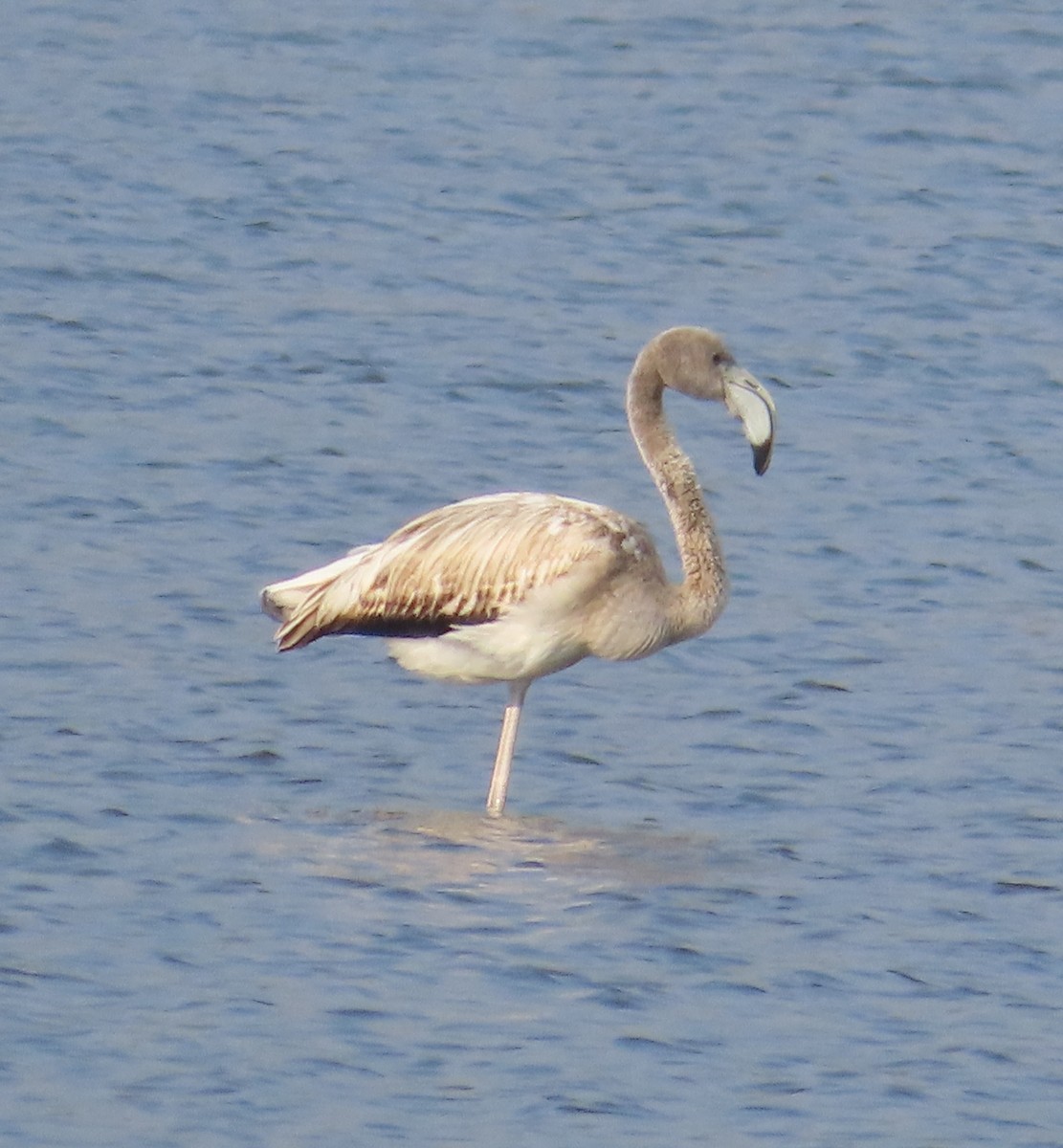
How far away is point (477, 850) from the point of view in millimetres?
8930

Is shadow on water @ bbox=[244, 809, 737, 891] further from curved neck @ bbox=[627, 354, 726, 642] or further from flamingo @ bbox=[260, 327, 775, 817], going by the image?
curved neck @ bbox=[627, 354, 726, 642]

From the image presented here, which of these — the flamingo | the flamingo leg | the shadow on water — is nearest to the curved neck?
the flamingo

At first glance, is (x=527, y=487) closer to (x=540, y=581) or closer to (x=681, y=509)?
(x=681, y=509)

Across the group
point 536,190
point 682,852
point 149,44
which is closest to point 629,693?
point 682,852

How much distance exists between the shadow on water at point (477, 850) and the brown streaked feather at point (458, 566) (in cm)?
71

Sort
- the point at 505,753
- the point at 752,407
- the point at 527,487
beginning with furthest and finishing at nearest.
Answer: the point at 527,487, the point at 752,407, the point at 505,753

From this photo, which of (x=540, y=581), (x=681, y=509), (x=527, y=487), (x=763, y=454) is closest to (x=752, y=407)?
(x=763, y=454)

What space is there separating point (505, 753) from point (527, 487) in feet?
12.6

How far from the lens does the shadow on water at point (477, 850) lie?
8.70 meters

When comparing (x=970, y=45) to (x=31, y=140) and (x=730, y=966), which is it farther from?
(x=730, y=966)

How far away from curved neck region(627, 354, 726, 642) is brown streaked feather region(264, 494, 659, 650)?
0.63 ft

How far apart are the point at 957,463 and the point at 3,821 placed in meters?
6.01

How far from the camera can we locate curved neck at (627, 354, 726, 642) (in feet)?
31.8

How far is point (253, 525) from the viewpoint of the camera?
1225 centimetres
